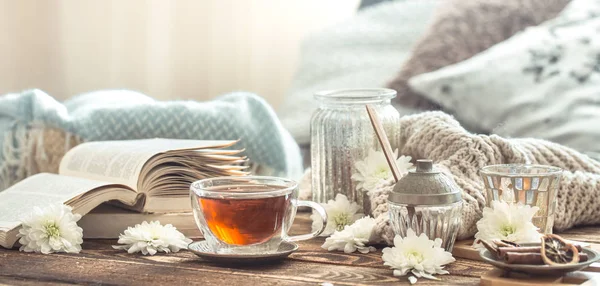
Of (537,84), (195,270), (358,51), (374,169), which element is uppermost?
(358,51)

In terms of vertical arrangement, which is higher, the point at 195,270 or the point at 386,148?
the point at 386,148

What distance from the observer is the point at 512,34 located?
2.05m

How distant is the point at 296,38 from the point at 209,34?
1.03ft

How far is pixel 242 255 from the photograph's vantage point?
3.11 feet

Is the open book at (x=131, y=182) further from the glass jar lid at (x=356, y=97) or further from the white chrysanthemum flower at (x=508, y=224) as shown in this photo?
the white chrysanthemum flower at (x=508, y=224)

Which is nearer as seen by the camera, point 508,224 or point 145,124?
point 508,224

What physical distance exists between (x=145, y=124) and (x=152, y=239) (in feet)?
1.50

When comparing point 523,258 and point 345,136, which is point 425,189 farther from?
point 345,136

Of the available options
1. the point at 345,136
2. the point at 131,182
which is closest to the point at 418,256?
the point at 345,136

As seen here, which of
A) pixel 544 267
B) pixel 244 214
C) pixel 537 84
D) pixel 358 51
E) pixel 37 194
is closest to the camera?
pixel 544 267

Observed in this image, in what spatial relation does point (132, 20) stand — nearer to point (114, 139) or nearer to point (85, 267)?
point (114, 139)

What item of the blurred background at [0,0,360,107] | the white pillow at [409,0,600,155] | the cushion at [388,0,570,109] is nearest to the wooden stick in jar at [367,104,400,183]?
the white pillow at [409,0,600,155]

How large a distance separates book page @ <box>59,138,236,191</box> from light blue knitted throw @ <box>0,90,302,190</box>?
0.15 metres

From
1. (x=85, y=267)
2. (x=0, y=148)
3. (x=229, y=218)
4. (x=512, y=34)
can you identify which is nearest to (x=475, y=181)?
(x=229, y=218)
